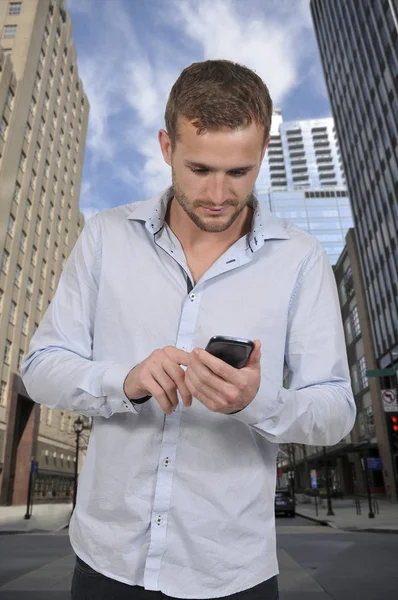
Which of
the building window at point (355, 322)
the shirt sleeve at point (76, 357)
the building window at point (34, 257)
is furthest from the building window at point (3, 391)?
the shirt sleeve at point (76, 357)

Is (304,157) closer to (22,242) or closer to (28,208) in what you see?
(28,208)

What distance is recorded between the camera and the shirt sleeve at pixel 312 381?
141 centimetres

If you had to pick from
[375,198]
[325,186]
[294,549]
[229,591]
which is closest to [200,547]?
[229,591]

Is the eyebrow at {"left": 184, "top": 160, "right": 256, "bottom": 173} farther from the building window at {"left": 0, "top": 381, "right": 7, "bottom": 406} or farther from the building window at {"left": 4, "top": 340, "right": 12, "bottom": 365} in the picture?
the building window at {"left": 4, "top": 340, "right": 12, "bottom": 365}

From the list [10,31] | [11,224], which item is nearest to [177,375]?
[11,224]

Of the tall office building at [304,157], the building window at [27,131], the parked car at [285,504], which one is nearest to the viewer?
the parked car at [285,504]

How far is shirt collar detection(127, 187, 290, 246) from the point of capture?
1908 mm

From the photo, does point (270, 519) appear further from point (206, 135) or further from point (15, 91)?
point (15, 91)

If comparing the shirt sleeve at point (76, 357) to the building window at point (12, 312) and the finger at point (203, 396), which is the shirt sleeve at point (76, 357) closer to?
the finger at point (203, 396)

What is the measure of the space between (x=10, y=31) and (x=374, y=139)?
1421 inches

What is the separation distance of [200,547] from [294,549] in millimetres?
13159

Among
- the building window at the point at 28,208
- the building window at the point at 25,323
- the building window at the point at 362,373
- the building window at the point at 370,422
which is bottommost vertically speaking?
the building window at the point at 370,422

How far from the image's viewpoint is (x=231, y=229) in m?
1.98

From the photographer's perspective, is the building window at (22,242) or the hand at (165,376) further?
the building window at (22,242)
